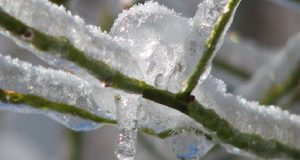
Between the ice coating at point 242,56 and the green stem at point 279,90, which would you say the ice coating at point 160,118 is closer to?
the green stem at point 279,90

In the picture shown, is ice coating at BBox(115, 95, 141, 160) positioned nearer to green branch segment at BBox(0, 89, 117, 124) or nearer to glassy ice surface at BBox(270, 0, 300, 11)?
green branch segment at BBox(0, 89, 117, 124)

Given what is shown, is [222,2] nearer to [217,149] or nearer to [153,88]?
[153,88]

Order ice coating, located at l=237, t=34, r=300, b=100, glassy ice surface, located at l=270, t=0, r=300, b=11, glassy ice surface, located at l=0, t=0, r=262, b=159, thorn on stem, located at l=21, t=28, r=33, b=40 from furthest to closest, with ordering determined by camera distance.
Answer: ice coating, located at l=237, t=34, r=300, b=100 < glassy ice surface, located at l=270, t=0, r=300, b=11 < glassy ice surface, located at l=0, t=0, r=262, b=159 < thorn on stem, located at l=21, t=28, r=33, b=40

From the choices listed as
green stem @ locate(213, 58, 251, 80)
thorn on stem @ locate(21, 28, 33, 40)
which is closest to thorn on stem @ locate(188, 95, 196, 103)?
thorn on stem @ locate(21, 28, 33, 40)

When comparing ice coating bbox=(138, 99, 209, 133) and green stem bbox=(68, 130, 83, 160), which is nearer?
ice coating bbox=(138, 99, 209, 133)

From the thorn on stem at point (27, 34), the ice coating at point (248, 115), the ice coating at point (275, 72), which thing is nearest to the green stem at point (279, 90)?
the ice coating at point (275, 72)

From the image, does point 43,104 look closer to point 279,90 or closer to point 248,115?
point 248,115
